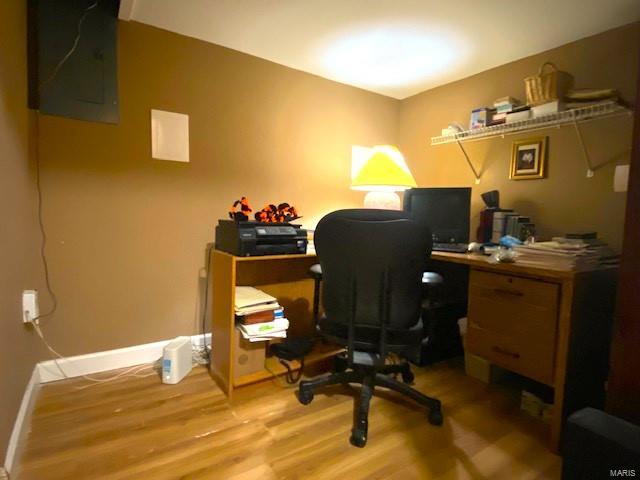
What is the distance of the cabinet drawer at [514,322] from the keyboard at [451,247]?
334 millimetres

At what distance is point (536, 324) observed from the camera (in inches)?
57.6

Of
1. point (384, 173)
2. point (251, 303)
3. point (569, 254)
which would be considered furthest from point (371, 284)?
point (384, 173)

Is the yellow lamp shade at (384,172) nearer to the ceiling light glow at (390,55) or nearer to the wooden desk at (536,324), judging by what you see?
the ceiling light glow at (390,55)

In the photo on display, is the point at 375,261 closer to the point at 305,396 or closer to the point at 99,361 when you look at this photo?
the point at 305,396

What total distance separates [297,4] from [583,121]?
1.71 meters

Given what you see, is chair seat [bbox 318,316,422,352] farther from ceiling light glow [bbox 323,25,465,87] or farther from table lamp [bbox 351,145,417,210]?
ceiling light glow [bbox 323,25,465,87]

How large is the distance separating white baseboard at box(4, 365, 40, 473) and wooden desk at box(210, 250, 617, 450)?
0.81 metres

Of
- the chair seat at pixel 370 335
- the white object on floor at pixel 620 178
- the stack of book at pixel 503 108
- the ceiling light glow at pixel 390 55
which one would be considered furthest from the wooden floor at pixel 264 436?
the ceiling light glow at pixel 390 55

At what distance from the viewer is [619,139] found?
1.81m

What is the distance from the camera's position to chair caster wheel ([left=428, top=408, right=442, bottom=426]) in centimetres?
154

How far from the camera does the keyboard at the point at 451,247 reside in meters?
2.04

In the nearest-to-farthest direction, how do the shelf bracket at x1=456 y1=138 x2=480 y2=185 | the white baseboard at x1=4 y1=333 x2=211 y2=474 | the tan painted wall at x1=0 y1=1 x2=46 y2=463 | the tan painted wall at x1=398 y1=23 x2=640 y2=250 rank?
the tan painted wall at x1=0 y1=1 x2=46 y2=463
the white baseboard at x1=4 y1=333 x2=211 y2=474
the tan painted wall at x1=398 y1=23 x2=640 y2=250
the shelf bracket at x1=456 y1=138 x2=480 y2=185

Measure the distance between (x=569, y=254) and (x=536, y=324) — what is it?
0.34 meters

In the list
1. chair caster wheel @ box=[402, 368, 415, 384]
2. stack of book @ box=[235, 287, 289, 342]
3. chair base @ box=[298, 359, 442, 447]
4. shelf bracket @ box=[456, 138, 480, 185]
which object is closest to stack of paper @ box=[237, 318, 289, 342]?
stack of book @ box=[235, 287, 289, 342]
